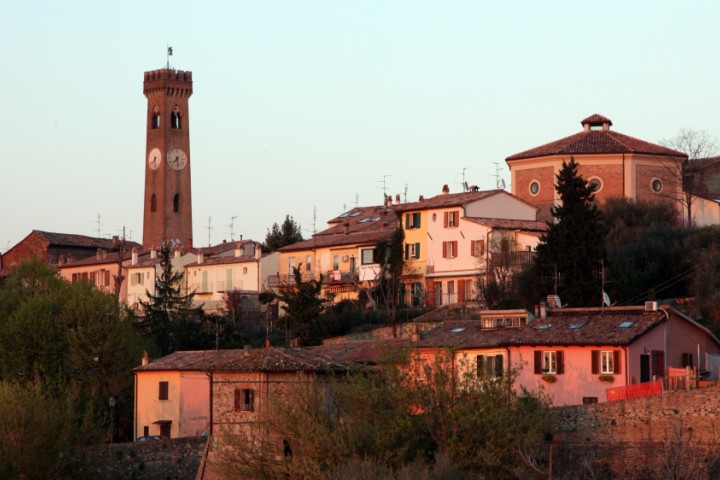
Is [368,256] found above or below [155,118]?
below

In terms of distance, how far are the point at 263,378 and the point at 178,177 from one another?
6418cm

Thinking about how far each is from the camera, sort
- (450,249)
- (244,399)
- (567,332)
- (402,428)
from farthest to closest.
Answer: (450,249), (567,332), (244,399), (402,428)

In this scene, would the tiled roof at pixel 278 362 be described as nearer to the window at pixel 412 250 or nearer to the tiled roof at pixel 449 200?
the tiled roof at pixel 449 200

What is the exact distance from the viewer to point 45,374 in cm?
5666

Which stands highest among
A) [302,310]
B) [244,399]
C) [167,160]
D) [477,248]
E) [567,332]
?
[167,160]

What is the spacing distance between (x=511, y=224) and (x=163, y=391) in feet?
66.9

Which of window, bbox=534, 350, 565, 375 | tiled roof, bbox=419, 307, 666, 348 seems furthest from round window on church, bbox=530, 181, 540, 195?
window, bbox=534, 350, 565, 375

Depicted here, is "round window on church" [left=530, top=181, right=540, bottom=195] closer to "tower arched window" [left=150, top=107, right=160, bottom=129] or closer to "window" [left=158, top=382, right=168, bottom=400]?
"window" [left=158, top=382, right=168, bottom=400]

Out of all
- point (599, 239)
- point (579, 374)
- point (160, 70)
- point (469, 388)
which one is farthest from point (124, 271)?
point (469, 388)

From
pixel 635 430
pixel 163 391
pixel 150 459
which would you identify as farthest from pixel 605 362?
pixel 163 391

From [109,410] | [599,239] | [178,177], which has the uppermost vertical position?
[178,177]

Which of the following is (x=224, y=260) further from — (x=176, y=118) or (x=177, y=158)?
(x=176, y=118)

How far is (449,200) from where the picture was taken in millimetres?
67562

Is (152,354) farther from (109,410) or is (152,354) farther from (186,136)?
(186,136)
